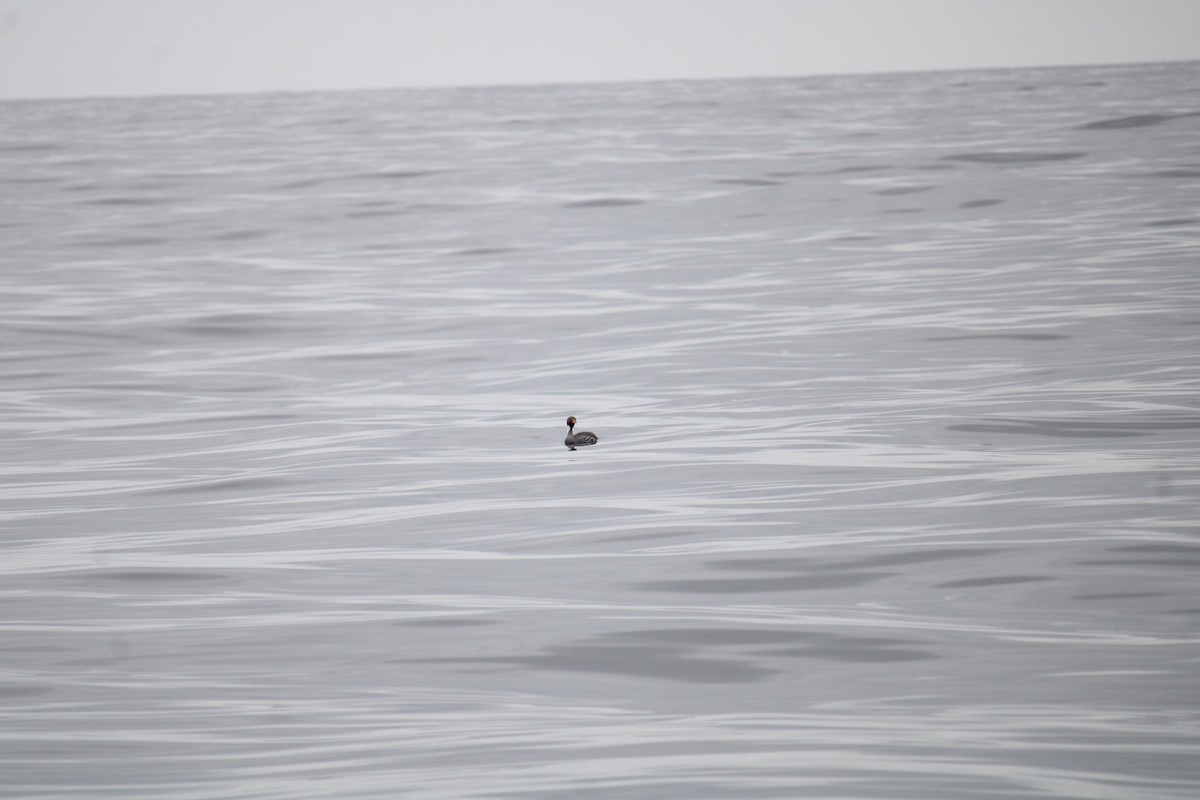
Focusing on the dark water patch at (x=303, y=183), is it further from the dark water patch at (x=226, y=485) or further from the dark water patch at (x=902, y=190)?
the dark water patch at (x=226, y=485)

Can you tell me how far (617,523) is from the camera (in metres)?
8.38

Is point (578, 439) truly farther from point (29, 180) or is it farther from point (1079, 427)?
point (29, 180)

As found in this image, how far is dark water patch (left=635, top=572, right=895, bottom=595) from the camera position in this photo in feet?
Answer: 23.4

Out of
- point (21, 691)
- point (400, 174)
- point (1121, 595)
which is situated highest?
point (400, 174)

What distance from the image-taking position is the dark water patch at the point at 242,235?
2622 cm

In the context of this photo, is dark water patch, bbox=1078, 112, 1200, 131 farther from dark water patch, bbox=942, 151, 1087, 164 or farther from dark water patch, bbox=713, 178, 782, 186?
dark water patch, bbox=713, 178, 782, 186

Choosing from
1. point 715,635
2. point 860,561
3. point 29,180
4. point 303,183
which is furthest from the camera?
point 29,180

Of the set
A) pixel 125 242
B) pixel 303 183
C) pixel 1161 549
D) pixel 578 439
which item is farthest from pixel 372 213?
pixel 1161 549

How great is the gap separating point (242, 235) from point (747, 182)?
411 inches

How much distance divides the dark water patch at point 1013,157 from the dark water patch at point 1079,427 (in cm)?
2335

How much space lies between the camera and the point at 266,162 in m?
45.8

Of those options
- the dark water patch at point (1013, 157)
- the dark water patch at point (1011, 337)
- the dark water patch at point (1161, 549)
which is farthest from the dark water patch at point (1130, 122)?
the dark water patch at point (1161, 549)

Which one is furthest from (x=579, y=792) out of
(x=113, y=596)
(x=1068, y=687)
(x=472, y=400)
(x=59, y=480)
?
(x=472, y=400)

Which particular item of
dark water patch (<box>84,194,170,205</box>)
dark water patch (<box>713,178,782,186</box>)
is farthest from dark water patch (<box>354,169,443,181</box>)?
dark water patch (<box>713,178,782,186</box>)
